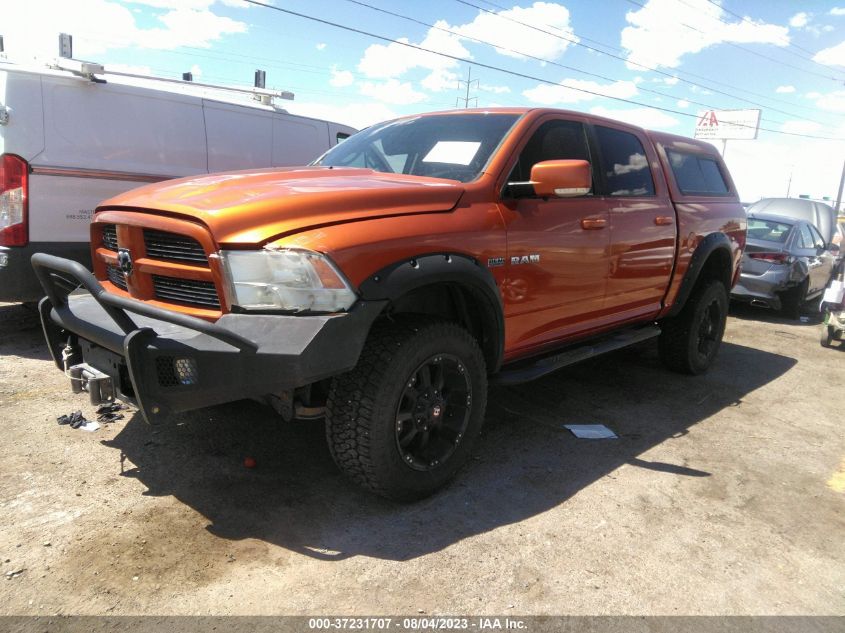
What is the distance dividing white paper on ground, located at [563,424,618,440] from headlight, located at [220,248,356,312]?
2250 mm

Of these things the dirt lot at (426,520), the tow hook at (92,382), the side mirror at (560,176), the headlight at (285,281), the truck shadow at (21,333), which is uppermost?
the side mirror at (560,176)

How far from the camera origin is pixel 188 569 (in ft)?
7.89

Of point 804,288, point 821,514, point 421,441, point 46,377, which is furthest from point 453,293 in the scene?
point 804,288

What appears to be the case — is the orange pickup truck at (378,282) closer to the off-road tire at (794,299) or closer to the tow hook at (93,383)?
the tow hook at (93,383)

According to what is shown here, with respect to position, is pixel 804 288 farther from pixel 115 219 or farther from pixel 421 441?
pixel 115 219

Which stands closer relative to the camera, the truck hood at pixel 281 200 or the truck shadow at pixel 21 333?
the truck hood at pixel 281 200

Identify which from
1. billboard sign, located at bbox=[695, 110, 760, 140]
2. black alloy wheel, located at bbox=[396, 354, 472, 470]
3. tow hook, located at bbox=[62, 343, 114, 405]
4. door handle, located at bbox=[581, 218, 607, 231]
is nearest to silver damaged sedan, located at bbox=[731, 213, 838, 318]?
door handle, located at bbox=[581, 218, 607, 231]

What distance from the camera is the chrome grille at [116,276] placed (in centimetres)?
305

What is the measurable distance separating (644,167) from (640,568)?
3102 mm

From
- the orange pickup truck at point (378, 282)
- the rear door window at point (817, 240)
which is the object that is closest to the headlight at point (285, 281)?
the orange pickup truck at point (378, 282)

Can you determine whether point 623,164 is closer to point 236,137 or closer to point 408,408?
point 408,408

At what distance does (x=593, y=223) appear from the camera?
3.83 meters

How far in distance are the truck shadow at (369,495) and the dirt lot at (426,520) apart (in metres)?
0.01

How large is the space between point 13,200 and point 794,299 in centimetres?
1002
